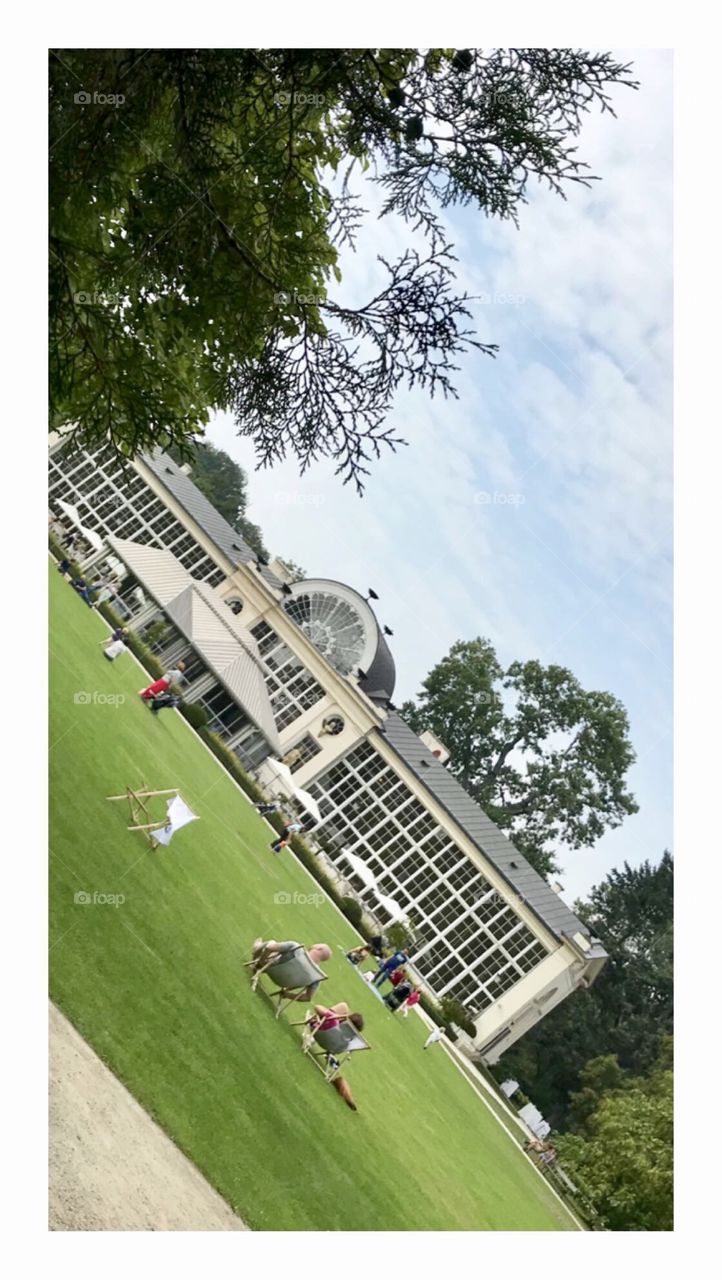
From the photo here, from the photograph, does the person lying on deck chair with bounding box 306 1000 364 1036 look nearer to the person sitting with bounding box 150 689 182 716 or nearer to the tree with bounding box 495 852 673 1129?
the tree with bounding box 495 852 673 1129

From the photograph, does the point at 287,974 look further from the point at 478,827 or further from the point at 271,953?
the point at 478,827

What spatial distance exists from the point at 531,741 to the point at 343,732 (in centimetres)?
159

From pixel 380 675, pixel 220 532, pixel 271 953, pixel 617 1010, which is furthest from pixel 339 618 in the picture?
pixel 617 1010

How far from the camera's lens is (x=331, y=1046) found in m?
9.08

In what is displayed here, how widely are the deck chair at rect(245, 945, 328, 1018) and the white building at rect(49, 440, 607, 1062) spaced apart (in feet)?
2.57

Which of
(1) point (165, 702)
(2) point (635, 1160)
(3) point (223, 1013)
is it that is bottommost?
(2) point (635, 1160)

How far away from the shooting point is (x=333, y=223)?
9.38 m

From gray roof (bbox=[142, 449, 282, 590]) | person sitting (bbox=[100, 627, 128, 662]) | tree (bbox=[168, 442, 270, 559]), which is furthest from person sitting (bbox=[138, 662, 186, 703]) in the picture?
tree (bbox=[168, 442, 270, 559])

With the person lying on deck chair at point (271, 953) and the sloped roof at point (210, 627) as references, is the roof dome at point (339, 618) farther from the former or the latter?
the person lying on deck chair at point (271, 953)

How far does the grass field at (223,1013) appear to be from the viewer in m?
8.30

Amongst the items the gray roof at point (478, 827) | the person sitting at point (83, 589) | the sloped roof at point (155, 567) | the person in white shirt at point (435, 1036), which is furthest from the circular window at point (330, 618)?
the person in white shirt at point (435, 1036)

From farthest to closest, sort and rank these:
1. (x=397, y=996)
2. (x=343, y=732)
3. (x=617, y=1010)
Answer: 1. (x=343, y=732)
2. (x=397, y=996)
3. (x=617, y=1010)

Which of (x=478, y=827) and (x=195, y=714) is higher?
(x=195, y=714)
